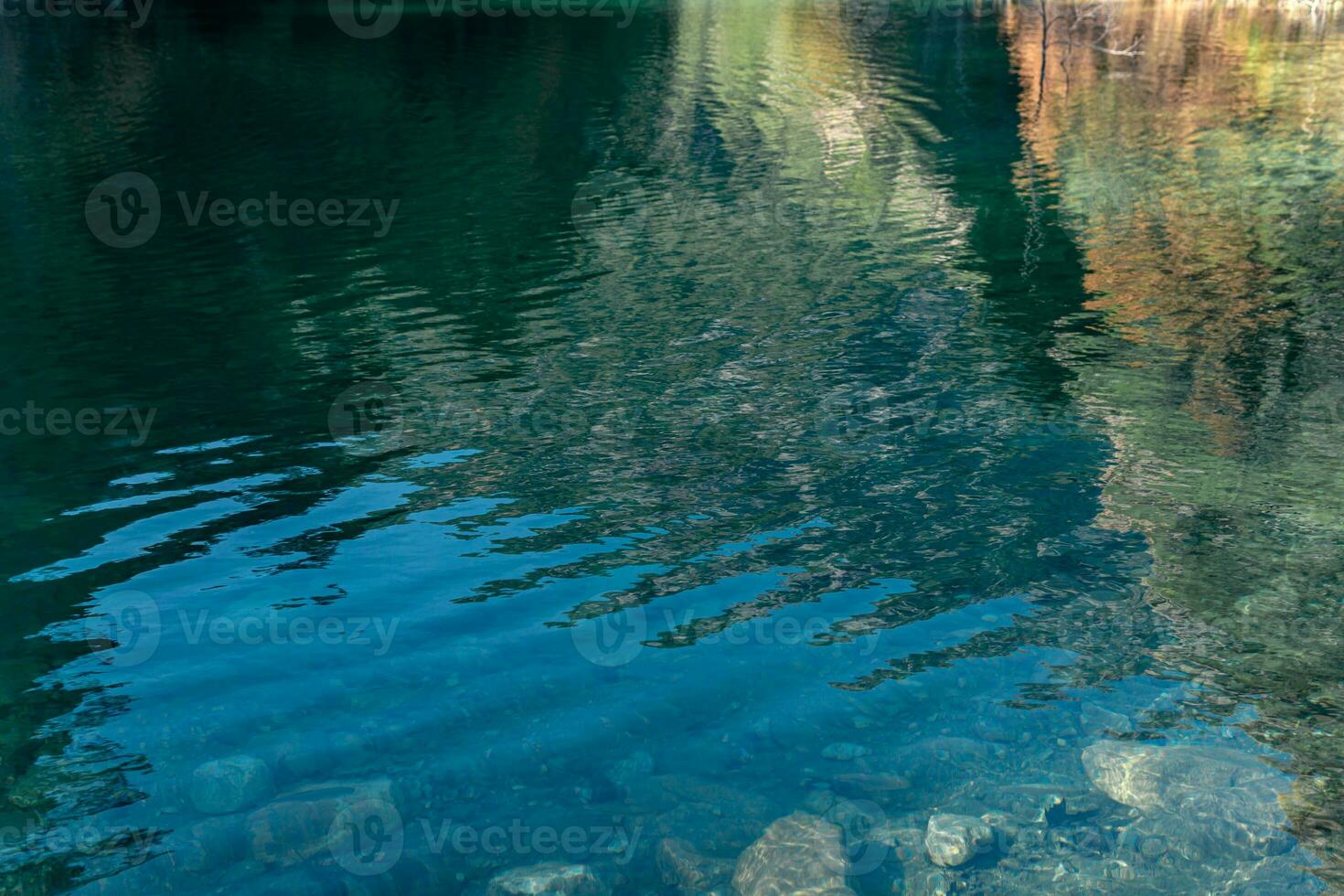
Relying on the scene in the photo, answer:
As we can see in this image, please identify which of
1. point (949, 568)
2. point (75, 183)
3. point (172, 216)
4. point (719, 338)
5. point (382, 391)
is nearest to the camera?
point (949, 568)

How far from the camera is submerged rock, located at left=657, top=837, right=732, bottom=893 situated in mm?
9352

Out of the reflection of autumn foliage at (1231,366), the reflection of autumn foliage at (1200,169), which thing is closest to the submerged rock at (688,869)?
the reflection of autumn foliage at (1231,366)

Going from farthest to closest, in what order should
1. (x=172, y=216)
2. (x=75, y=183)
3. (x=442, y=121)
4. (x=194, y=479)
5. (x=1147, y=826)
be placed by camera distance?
(x=442, y=121) → (x=75, y=183) → (x=172, y=216) → (x=194, y=479) → (x=1147, y=826)

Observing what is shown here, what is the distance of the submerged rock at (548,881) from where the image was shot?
366 inches

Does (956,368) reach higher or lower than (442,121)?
lower

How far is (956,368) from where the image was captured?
20.6 metres

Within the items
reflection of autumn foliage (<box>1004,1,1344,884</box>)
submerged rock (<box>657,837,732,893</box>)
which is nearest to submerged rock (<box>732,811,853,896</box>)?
submerged rock (<box>657,837,732,893</box>)

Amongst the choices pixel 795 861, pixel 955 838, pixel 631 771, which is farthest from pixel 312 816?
pixel 955 838

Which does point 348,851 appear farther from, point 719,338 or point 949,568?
point 719,338

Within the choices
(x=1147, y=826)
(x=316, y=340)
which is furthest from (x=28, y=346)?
(x=1147, y=826)

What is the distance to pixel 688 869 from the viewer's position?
9.52 meters

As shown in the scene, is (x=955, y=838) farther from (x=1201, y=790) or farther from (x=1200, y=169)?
(x=1200, y=169)

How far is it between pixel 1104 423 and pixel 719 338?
802cm

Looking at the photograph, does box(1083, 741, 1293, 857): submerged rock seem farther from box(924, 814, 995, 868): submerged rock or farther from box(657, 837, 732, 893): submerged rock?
box(657, 837, 732, 893): submerged rock
